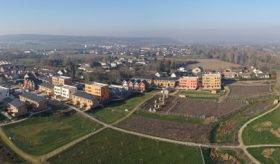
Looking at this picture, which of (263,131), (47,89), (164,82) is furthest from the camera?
(164,82)

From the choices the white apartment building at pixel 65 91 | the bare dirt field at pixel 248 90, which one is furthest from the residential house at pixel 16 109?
the bare dirt field at pixel 248 90

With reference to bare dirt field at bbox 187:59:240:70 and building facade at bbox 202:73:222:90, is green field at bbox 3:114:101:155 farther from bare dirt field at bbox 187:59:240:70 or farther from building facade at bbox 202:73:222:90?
bare dirt field at bbox 187:59:240:70

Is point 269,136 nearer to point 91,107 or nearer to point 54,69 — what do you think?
point 91,107

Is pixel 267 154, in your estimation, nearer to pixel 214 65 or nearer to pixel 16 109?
pixel 16 109

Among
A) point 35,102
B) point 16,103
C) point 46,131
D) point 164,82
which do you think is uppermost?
point 16,103

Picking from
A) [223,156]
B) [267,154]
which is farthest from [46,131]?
[267,154]

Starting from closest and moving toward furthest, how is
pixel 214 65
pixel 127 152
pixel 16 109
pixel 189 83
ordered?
pixel 127 152
pixel 16 109
pixel 189 83
pixel 214 65
